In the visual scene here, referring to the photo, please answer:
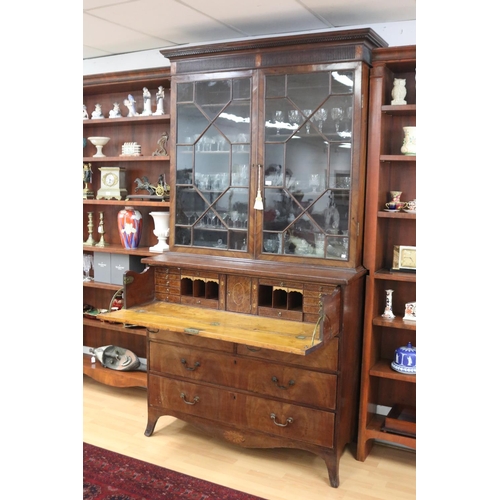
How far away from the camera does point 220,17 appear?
10.3ft

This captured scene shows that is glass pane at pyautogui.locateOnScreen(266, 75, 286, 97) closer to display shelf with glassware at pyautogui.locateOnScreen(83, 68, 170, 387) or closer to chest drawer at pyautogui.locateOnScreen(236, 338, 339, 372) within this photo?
display shelf with glassware at pyautogui.locateOnScreen(83, 68, 170, 387)

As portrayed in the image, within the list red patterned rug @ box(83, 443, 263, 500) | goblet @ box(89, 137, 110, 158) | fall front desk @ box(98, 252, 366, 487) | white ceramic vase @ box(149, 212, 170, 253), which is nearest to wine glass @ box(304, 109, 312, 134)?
fall front desk @ box(98, 252, 366, 487)

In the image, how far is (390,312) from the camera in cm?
318

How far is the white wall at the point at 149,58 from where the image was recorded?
124 inches

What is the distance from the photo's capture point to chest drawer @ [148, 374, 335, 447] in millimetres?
2898

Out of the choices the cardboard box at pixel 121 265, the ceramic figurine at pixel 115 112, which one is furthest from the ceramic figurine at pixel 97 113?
the cardboard box at pixel 121 265

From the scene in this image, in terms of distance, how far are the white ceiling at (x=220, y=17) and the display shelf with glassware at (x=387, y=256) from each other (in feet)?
1.01

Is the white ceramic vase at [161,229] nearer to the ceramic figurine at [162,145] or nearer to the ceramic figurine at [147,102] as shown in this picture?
the ceramic figurine at [162,145]

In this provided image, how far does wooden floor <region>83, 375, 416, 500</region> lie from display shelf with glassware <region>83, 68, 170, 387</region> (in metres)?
0.45
